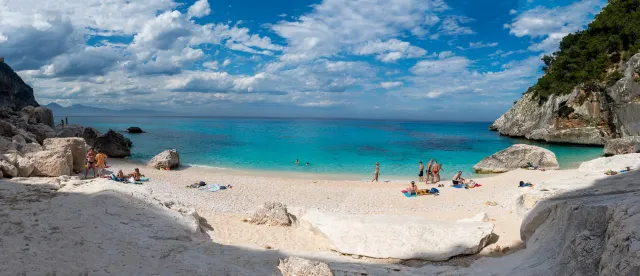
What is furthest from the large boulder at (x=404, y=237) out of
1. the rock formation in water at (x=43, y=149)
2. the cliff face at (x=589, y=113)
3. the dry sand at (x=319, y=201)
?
the cliff face at (x=589, y=113)

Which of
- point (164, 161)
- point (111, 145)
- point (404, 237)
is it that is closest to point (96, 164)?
point (164, 161)

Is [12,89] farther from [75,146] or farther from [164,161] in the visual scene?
[75,146]

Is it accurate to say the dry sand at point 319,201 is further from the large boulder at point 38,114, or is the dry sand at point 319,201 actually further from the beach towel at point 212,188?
the large boulder at point 38,114

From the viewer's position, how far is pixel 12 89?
76938 mm

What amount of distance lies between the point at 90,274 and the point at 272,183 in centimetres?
1517

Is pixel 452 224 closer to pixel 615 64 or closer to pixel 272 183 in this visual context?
pixel 272 183

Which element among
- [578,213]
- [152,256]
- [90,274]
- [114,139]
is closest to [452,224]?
[578,213]

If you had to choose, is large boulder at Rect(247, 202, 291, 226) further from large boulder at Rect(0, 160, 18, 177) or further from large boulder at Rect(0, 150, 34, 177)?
large boulder at Rect(0, 150, 34, 177)

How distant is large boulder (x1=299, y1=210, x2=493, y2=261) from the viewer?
7.82 m

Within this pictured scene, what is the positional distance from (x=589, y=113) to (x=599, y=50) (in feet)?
26.8

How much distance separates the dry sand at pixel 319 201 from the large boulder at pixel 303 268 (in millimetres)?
2510

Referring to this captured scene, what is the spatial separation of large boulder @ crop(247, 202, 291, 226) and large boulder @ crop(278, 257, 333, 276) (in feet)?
15.5

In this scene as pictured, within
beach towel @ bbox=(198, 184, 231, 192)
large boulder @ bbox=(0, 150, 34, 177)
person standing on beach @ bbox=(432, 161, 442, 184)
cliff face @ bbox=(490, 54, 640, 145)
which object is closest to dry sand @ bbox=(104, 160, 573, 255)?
beach towel @ bbox=(198, 184, 231, 192)

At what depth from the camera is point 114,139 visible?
31.1 metres
